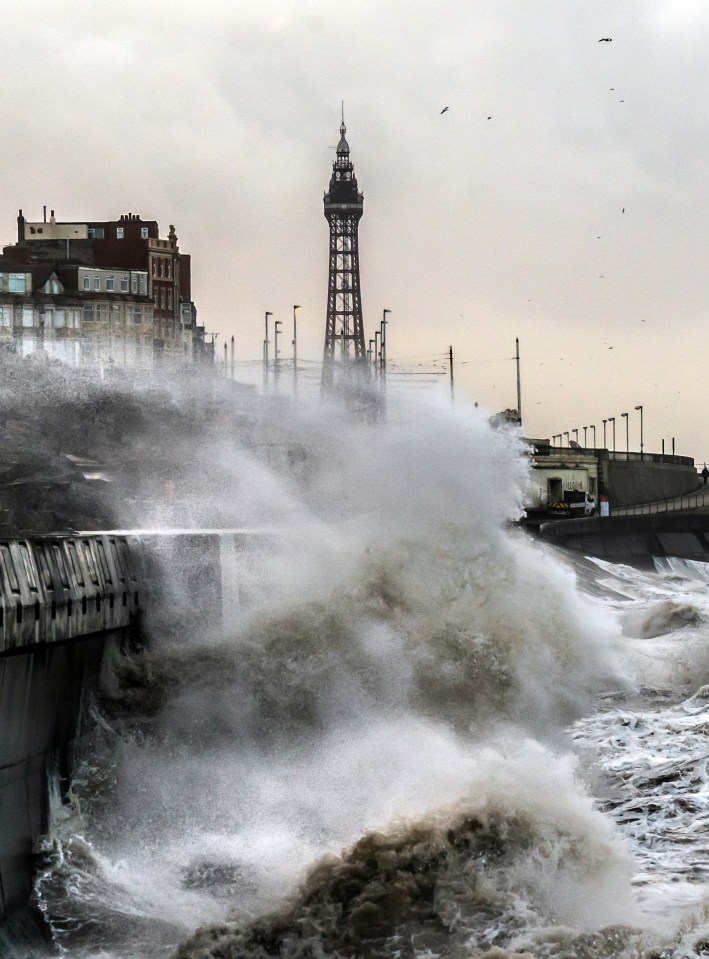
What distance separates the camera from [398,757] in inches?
695

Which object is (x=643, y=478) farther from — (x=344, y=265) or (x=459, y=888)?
(x=459, y=888)

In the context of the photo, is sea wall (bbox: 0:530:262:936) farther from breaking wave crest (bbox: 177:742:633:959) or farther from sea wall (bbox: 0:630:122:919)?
breaking wave crest (bbox: 177:742:633:959)

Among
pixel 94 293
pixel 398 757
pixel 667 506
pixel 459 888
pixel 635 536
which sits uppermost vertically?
pixel 94 293

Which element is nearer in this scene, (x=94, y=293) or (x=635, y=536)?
(x=635, y=536)

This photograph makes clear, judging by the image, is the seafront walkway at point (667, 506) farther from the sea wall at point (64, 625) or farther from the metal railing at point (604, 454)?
the sea wall at point (64, 625)

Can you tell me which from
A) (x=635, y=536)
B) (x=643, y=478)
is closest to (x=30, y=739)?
(x=635, y=536)

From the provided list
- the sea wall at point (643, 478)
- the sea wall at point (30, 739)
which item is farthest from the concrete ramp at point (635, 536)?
the sea wall at point (30, 739)

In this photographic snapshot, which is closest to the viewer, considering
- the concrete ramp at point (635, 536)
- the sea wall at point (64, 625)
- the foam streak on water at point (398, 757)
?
the foam streak on water at point (398, 757)

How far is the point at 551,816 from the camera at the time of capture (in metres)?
14.3

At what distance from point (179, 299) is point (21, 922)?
94.6 metres

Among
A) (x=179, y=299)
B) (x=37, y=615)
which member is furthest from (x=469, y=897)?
(x=179, y=299)

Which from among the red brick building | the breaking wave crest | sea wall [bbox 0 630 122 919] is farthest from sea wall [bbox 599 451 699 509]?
the breaking wave crest

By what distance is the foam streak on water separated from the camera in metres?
12.7

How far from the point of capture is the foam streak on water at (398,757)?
499 inches
